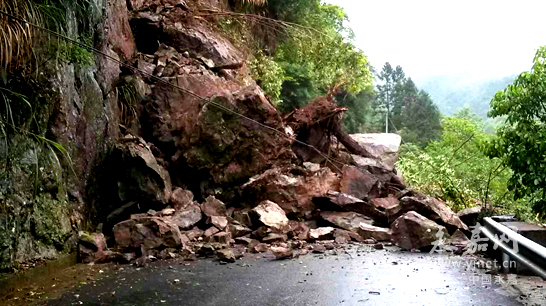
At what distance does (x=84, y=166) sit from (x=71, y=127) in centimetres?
74

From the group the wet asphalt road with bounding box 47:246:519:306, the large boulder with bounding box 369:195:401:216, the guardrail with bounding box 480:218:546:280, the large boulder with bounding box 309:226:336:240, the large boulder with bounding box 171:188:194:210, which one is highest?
the guardrail with bounding box 480:218:546:280

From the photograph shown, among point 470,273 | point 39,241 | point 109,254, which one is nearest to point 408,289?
point 470,273

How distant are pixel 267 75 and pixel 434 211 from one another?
8868 mm

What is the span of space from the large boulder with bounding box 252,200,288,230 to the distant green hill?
330 ft

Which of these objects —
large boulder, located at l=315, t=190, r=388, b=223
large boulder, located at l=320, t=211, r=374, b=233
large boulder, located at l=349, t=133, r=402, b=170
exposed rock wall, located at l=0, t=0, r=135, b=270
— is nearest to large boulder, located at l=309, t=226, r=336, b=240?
large boulder, located at l=320, t=211, r=374, b=233

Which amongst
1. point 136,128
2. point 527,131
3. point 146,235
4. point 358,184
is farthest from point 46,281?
point 358,184

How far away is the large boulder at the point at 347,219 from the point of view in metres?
9.13

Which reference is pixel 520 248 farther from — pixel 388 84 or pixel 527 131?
pixel 388 84

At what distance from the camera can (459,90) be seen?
142250mm

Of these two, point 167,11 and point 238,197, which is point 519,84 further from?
point 167,11

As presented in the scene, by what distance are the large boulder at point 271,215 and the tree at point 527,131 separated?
4176 millimetres

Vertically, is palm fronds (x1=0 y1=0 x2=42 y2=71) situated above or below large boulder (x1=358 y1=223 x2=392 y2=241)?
above

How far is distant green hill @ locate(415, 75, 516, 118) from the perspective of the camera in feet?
365

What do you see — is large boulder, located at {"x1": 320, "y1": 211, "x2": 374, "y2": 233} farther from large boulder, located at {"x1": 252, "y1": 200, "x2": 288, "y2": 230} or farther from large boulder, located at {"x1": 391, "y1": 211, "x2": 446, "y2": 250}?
large boulder, located at {"x1": 391, "y1": 211, "x2": 446, "y2": 250}
